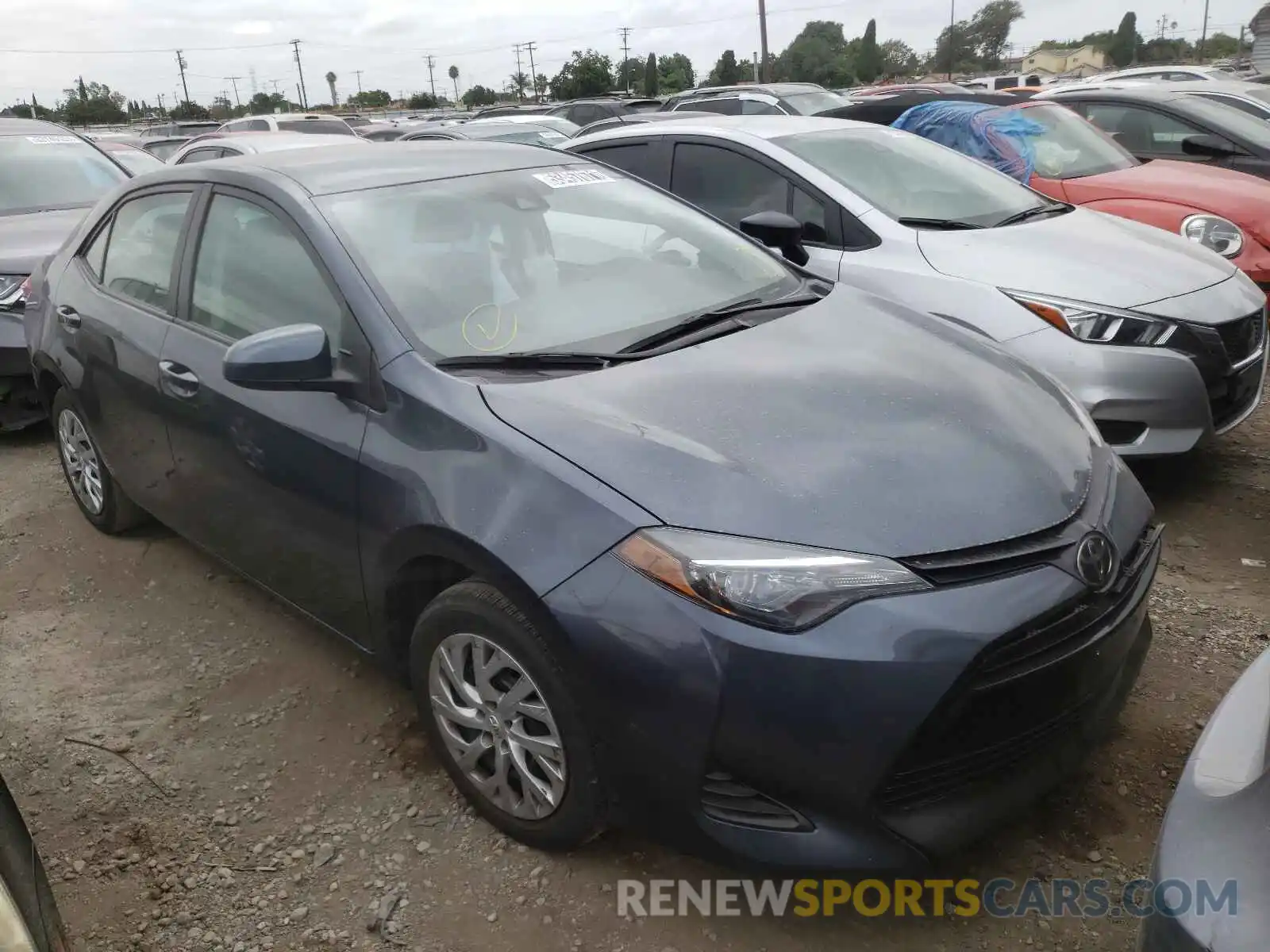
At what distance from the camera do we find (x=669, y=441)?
2.21 meters

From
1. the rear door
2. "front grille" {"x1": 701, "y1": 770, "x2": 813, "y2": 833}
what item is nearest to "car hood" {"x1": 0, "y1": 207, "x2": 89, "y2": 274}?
the rear door

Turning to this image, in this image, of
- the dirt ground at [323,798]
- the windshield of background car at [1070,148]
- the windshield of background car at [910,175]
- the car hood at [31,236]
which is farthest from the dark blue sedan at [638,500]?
the windshield of background car at [1070,148]

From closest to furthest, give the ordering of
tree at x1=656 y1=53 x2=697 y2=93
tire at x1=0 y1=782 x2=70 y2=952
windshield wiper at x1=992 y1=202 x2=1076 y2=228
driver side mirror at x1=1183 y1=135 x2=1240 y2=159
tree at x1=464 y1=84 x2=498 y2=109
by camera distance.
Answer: tire at x1=0 y1=782 x2=70 y2=952 < windshield wiper at x1=992 y1=202 x2=1076 y2=228 < driver side mirror at x1=1183 y1=135 x2=1240 y2=159 < tree at x1=656 y1=53 x2=697 y2=93 < tree at x1=464 y1=84 x2=498 y2=109

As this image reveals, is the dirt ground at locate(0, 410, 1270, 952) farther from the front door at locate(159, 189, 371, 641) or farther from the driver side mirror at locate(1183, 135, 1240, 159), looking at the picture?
the driver side mirror at locate(1183, 135, 1240, 159)

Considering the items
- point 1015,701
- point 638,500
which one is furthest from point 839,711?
point 638,500

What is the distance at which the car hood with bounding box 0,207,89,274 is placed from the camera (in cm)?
560

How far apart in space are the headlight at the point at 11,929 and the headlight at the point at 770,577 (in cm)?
114

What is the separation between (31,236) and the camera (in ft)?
19.6

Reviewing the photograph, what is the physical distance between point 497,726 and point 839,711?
89 centimetres

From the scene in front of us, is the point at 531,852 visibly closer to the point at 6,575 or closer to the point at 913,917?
the point at 913,917

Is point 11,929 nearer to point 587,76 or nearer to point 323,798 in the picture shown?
point 323,798

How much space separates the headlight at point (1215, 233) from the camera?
5.63 meters

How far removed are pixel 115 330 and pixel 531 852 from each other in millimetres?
2476

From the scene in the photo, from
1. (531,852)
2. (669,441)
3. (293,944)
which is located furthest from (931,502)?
(293,944)
